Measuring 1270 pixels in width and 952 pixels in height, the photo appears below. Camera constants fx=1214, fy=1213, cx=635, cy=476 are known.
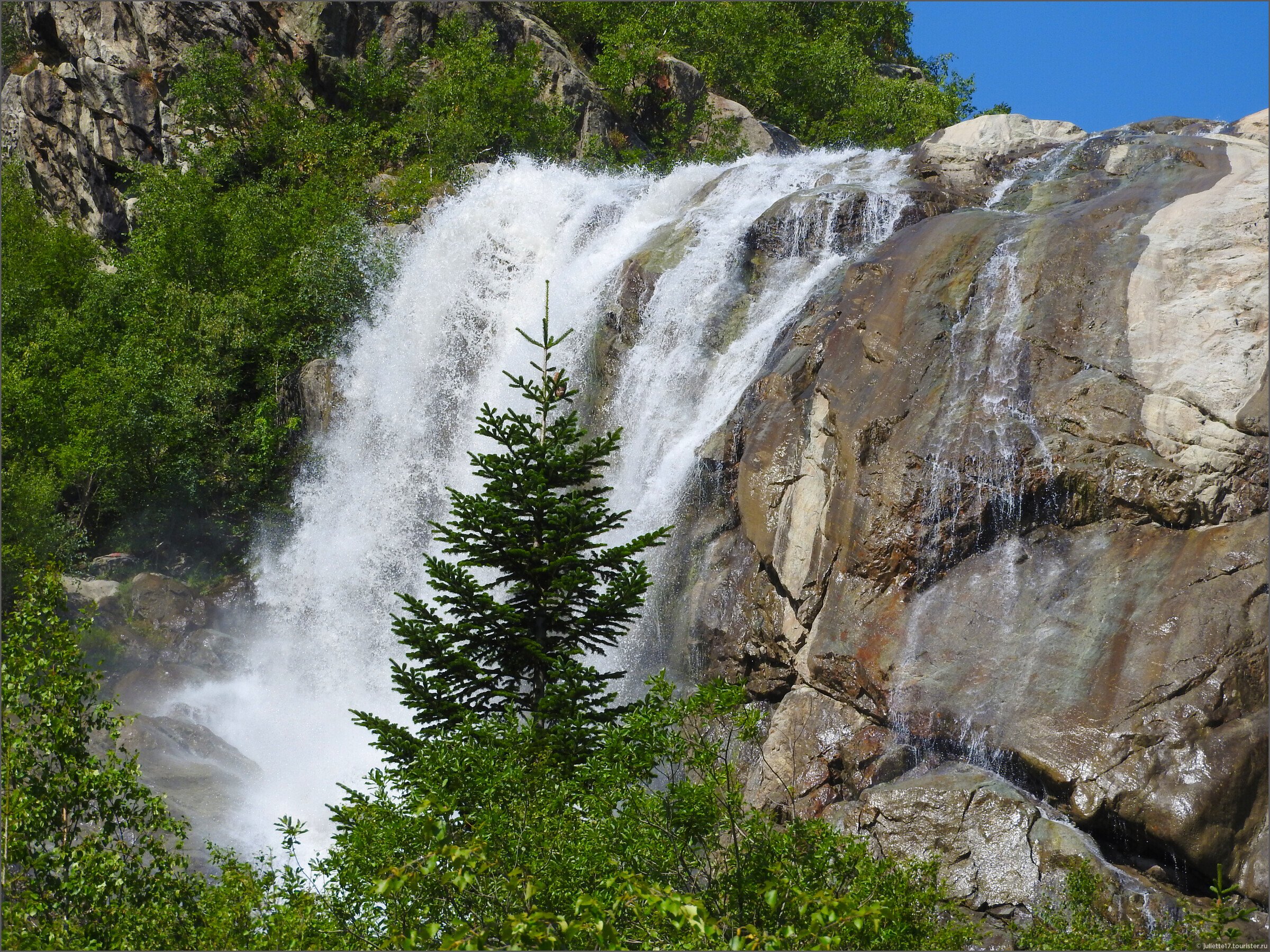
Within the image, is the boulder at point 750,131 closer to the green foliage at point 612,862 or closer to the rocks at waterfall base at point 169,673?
the rocks at waterfall base at point 169,673

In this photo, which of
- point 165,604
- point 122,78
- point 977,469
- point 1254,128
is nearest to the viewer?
point 977,469

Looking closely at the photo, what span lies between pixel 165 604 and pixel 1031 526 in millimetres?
20944

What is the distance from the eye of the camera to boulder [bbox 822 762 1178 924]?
13758 millimetres

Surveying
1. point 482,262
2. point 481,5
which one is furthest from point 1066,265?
point 481,5

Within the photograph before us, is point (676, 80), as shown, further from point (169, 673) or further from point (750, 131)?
point (169, 673)

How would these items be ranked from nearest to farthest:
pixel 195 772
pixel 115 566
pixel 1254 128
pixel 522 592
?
pixel 522 592
pixel 195 772
pixel 1254 128
pixel 115 566

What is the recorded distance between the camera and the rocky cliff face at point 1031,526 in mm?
15320

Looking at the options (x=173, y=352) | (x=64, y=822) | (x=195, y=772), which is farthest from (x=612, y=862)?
(x=173, y=352)

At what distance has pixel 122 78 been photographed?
41.8m

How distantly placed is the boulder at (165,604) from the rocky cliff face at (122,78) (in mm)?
17269

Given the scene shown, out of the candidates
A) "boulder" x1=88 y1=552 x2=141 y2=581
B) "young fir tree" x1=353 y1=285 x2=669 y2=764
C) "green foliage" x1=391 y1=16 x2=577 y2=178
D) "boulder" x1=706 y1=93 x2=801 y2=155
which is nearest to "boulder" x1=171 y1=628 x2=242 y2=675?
"boulder" x1=88 y1=552 x2=141 y2=581

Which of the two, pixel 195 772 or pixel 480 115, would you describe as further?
pixel 480 115

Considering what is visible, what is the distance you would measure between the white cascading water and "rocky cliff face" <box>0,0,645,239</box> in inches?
438

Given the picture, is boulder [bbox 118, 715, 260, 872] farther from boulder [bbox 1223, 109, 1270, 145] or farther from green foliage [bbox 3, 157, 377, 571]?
boulder [bbox 1223, 109, 1270, 145]
